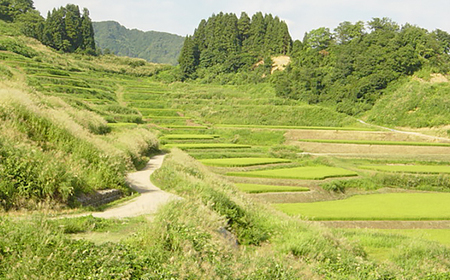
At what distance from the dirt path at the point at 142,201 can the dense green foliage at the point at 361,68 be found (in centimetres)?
5834

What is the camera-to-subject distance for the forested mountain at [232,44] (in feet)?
309

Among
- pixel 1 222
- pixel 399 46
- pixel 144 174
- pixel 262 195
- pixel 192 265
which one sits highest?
pixel 399 46

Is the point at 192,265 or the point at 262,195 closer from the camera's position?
the point at 192,265

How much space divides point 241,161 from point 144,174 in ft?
47.4

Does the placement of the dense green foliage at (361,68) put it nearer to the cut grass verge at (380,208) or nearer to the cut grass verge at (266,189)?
the cut grass verge at (380,208)

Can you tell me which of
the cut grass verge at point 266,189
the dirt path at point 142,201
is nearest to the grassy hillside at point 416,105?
the cut grass verge at point 266,189

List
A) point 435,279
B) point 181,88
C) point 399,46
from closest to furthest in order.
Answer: point 435,279, point 399,46, point 181,88

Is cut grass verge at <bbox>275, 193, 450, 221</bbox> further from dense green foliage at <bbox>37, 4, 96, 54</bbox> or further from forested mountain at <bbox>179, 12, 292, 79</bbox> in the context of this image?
dense green foliage at <bbox>37, 4, 96, 54</bbox>

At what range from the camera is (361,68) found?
231 feet

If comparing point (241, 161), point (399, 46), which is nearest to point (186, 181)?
point (241, 161)

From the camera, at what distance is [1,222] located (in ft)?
19.0

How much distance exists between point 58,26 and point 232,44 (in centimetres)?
4884

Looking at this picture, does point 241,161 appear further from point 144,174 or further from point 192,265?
point 192,265

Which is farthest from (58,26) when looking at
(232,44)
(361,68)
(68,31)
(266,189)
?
(266,189)
